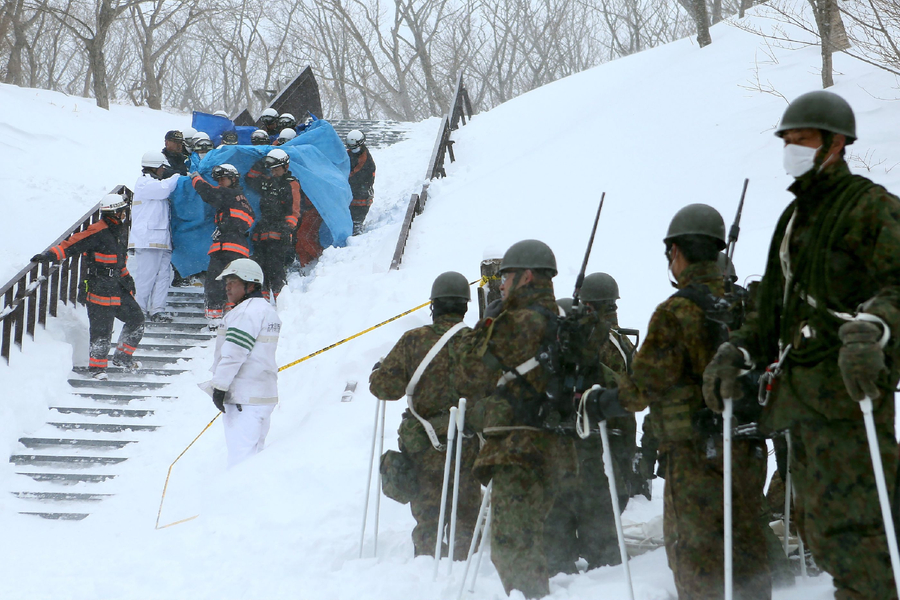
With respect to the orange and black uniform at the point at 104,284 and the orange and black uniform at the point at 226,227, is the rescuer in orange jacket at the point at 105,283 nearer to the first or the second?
the orange and black uniform at the point at 104,284

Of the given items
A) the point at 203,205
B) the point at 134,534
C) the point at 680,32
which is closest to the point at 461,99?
the point at 203,205

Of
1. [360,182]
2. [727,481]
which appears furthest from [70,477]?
[360,182]

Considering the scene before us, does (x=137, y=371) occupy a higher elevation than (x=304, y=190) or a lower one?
lower

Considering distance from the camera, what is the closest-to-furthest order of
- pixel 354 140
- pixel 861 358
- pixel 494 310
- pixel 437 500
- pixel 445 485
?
1. pixel 861 358
2. pixel 494 310
3. pixel 445 485
4. pixel 437 500
5. pixel 354 140

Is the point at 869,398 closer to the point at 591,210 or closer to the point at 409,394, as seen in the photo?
the point at 409,394

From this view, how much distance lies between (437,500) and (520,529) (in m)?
0.91

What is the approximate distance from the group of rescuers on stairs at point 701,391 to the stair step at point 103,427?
156 inches

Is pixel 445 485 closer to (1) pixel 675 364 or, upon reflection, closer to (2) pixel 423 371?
(2) pixel 423 371

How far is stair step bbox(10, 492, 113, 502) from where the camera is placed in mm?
6508

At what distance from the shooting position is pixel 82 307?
8828 mm

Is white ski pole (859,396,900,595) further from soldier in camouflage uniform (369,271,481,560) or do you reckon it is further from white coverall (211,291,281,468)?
white coverall (211,291,281,468)

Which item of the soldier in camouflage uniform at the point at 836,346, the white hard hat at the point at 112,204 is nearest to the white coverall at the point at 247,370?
the white hard hat at the point at 112,204

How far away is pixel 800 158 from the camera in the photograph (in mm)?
2576

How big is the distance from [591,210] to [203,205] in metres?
4.80
